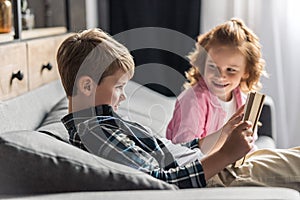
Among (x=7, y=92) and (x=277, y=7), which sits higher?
(x=277, y=7)

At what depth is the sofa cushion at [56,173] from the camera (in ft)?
3.33

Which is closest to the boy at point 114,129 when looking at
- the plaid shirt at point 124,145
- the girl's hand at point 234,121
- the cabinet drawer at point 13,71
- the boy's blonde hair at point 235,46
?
the plaid shirt at point 124,145

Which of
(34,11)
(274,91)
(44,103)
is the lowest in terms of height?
(274,91)

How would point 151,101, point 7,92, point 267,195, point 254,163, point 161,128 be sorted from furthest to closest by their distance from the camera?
point 151,101 → point 161,128 → point 7,92 → point 254,163 → point 267,195

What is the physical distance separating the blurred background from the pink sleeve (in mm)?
965

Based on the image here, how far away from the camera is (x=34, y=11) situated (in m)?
2.90

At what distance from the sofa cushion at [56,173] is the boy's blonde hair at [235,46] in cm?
101

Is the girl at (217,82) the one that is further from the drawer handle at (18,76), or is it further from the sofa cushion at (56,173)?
the sofa cushion at (56,173)

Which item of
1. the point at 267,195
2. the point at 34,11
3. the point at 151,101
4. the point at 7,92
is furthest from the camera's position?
the point at 34,11

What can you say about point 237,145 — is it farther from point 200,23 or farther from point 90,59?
point 200,23

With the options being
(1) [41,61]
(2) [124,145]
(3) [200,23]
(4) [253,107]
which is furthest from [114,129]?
(3) [200,23]

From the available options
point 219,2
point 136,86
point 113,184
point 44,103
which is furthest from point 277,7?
point 113,184

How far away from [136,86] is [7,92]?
683mm

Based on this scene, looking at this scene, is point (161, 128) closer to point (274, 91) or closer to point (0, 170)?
point (0, 170)
